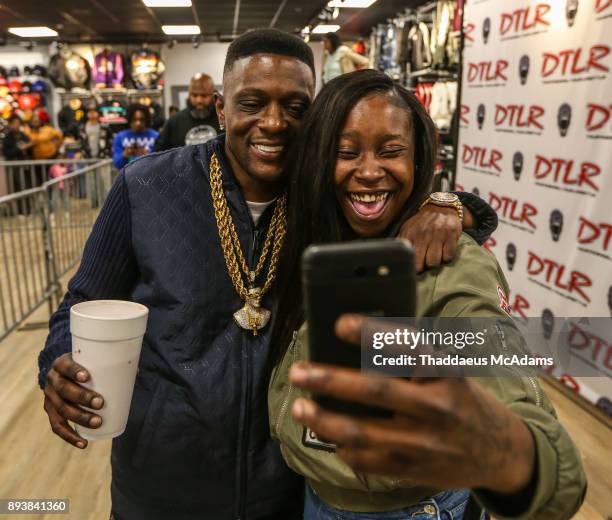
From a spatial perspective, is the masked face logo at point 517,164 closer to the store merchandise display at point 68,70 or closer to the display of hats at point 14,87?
the store merchandise display at point 68,70

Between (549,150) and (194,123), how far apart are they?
8.88 ft

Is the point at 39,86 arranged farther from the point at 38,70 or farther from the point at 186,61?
the point at 186,61

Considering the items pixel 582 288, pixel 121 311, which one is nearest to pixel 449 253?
pixel 121 311

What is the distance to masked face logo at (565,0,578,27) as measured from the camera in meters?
3.13

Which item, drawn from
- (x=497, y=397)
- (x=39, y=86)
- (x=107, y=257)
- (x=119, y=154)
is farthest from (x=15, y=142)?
(x=497, y=397)

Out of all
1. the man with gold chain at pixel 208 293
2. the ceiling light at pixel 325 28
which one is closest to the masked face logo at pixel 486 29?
the man with gold chain at pixel 208 293

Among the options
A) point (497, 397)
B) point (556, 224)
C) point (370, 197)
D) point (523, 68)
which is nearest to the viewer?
point (497, 397)

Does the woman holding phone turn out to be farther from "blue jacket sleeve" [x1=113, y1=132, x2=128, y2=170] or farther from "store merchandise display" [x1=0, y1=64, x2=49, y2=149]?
"store merchandise display" [x1=0, y1=64, x2=49, y2=149]

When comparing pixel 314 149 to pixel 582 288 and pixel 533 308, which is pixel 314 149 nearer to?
pixel 582 288

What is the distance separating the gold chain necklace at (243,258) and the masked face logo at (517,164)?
2.85 meters

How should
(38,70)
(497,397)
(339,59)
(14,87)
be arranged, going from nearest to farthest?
(497,397), (339,59), (14,87), (38,70)

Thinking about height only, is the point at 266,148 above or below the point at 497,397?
above

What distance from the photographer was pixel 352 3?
31.1 feet

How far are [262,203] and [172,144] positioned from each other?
3558 mm
